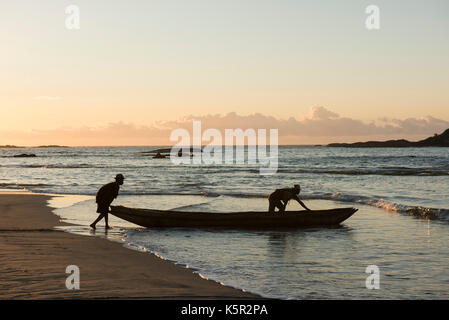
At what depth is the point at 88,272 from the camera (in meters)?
8.82

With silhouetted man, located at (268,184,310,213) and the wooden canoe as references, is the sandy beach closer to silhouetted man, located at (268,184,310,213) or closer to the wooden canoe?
the wooden canoe

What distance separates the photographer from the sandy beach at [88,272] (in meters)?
7.45

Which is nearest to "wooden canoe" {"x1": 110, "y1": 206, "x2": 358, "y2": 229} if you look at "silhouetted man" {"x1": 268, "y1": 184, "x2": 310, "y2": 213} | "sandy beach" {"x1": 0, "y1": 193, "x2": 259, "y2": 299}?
"silhouetted man" {"x1": 268, "y1": 184, "x2": 310, "y2": 213}

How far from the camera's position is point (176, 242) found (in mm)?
12977

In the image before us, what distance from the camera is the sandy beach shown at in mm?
7453

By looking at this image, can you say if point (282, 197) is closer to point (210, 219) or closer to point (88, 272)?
point (210, 219)

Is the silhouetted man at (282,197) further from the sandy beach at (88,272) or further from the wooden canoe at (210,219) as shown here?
the sandy beach at (88,272)

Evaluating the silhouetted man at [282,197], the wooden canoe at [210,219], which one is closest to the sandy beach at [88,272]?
the wooden canoe at [210,219]

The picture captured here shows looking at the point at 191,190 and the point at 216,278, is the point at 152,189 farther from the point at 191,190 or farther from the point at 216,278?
the point at 216,278

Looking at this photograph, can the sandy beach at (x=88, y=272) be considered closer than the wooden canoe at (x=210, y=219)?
Yes

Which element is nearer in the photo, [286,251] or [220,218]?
[286,251]

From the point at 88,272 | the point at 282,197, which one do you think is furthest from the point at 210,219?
the point at 88,272

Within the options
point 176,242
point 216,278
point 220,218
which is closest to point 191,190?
point 220,218
